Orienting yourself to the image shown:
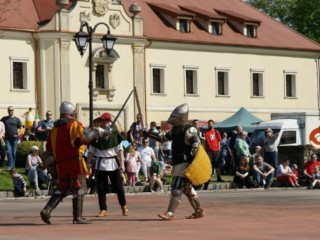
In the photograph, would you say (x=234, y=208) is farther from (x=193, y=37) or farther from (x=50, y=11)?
(x=193, y=37)

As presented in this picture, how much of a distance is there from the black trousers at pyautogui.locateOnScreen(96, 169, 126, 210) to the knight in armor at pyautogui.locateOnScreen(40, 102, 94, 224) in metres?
1.91

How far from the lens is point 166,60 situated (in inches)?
2847

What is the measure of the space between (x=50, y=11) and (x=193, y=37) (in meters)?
10.0

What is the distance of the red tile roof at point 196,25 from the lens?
6600cm

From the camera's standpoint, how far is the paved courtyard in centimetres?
1778

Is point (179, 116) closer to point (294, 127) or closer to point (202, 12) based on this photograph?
point (294, 127)

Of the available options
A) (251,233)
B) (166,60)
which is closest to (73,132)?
(251,233)

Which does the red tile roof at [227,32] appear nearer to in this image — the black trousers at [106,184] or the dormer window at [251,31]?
the dormer window at [251,31]

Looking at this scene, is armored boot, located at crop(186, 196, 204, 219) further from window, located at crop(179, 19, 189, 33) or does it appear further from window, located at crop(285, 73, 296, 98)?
window, located at crop(285, 73, 296, 98)

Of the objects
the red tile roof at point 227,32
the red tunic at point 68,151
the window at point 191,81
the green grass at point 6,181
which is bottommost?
the green grass at point 6,181

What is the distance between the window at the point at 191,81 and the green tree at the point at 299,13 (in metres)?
31.9

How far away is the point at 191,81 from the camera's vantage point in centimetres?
7381

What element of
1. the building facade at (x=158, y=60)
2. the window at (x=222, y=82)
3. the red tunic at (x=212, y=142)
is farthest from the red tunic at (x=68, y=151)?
the window at (x=222, y=82)

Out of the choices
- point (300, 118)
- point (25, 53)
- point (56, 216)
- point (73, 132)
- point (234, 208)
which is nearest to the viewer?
point (73, 132)
